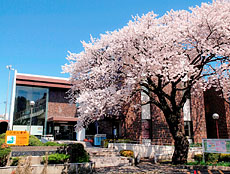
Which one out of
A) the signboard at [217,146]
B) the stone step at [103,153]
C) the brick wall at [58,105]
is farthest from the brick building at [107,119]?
the signboard at [217,146]

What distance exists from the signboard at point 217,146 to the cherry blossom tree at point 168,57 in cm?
130

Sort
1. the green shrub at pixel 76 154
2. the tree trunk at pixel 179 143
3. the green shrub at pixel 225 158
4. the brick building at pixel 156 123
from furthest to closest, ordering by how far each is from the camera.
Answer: the brick building at pixel 156 123 < the green shrub at pixel 225 158 < the tree trunk at pixel 179 143 < the green shrub at pixel 76 154

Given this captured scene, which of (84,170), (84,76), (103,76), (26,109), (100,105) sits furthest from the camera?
(26,109)

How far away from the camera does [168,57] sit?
1378 cm

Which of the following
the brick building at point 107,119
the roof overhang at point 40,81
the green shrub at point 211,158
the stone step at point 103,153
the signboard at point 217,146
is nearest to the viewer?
the signboard at point 217,146

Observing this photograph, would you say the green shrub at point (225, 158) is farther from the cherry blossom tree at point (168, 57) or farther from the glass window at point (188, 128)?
the glass window at point (188, 128)

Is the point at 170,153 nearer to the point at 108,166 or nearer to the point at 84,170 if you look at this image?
the point at 108,166

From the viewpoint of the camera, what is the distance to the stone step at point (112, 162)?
15.4 meters

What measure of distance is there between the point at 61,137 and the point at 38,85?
747 cm

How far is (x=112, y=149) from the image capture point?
19.6 metres

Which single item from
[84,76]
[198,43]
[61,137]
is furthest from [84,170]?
[61,137]

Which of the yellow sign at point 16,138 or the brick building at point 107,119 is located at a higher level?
the brick building at point 107,119

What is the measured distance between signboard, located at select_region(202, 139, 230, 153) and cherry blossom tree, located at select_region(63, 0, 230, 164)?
4.25 feet

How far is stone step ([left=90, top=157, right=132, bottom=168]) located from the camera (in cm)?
1537
